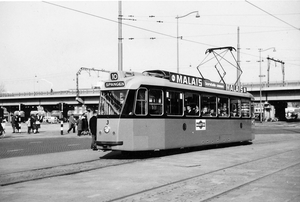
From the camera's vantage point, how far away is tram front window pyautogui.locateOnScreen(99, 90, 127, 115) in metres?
13.2

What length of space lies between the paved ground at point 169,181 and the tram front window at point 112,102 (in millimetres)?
1700

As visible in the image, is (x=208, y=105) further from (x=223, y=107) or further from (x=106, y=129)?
(x=106, y=129)

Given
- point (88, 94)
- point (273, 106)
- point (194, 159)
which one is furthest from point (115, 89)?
point (273, 106)

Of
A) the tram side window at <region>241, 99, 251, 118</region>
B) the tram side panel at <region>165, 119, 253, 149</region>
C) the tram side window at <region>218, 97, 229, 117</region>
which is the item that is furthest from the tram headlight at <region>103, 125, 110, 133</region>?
the tram side window at <region>241, 99, 251, 118</region>

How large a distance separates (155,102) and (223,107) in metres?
5.24

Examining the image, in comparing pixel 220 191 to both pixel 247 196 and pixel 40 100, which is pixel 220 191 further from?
pixel 40 100

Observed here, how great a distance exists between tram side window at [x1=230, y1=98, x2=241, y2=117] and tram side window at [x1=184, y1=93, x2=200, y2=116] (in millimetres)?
3174

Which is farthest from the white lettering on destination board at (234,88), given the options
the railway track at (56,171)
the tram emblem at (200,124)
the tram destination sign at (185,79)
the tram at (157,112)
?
the railway track at (56,171)

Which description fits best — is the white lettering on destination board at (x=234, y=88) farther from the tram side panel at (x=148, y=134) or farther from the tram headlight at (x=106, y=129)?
the tram headlight at (x=106, y=129)

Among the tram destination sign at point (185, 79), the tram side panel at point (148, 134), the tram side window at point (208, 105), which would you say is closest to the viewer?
the tram side panel at point (148, 134)

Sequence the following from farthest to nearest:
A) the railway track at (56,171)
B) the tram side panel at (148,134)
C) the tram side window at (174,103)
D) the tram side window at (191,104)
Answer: the tram side window at (191,104)
the tram side window at (174,103)
the tram side panel at (148,134)
the railway track at (56,171)

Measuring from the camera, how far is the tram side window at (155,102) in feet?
44.4

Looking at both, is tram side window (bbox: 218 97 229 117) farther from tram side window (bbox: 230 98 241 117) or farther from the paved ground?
the paved ground

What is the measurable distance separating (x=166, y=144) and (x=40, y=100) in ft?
220
